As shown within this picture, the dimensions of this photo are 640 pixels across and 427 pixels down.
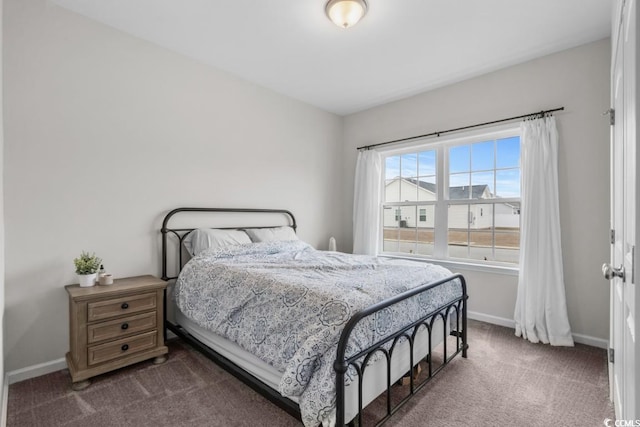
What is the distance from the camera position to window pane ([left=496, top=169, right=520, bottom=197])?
126 inches

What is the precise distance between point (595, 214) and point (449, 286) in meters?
1.52

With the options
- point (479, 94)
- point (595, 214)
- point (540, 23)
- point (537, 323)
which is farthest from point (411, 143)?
point (537, 323)

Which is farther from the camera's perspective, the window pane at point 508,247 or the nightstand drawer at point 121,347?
the window pane at point 508,247

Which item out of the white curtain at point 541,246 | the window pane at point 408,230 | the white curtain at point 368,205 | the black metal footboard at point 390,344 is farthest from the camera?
the white curtain at point 368,205

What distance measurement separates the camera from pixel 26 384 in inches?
82.1

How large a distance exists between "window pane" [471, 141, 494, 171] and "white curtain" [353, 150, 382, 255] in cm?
116

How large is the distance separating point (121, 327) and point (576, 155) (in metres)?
3.92

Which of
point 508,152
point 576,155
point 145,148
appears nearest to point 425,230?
point 508,152

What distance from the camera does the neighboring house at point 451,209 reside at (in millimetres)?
3285

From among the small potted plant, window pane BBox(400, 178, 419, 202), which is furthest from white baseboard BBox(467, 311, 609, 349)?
the small potted plant

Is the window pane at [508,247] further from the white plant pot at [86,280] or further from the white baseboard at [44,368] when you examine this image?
the white plant pot at [86,280]

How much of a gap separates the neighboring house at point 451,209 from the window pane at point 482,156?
0.72ft

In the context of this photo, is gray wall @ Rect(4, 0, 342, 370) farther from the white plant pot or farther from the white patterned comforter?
the white patterned comforter

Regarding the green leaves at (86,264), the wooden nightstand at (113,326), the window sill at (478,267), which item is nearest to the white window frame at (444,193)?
the window sill at (478,267)
